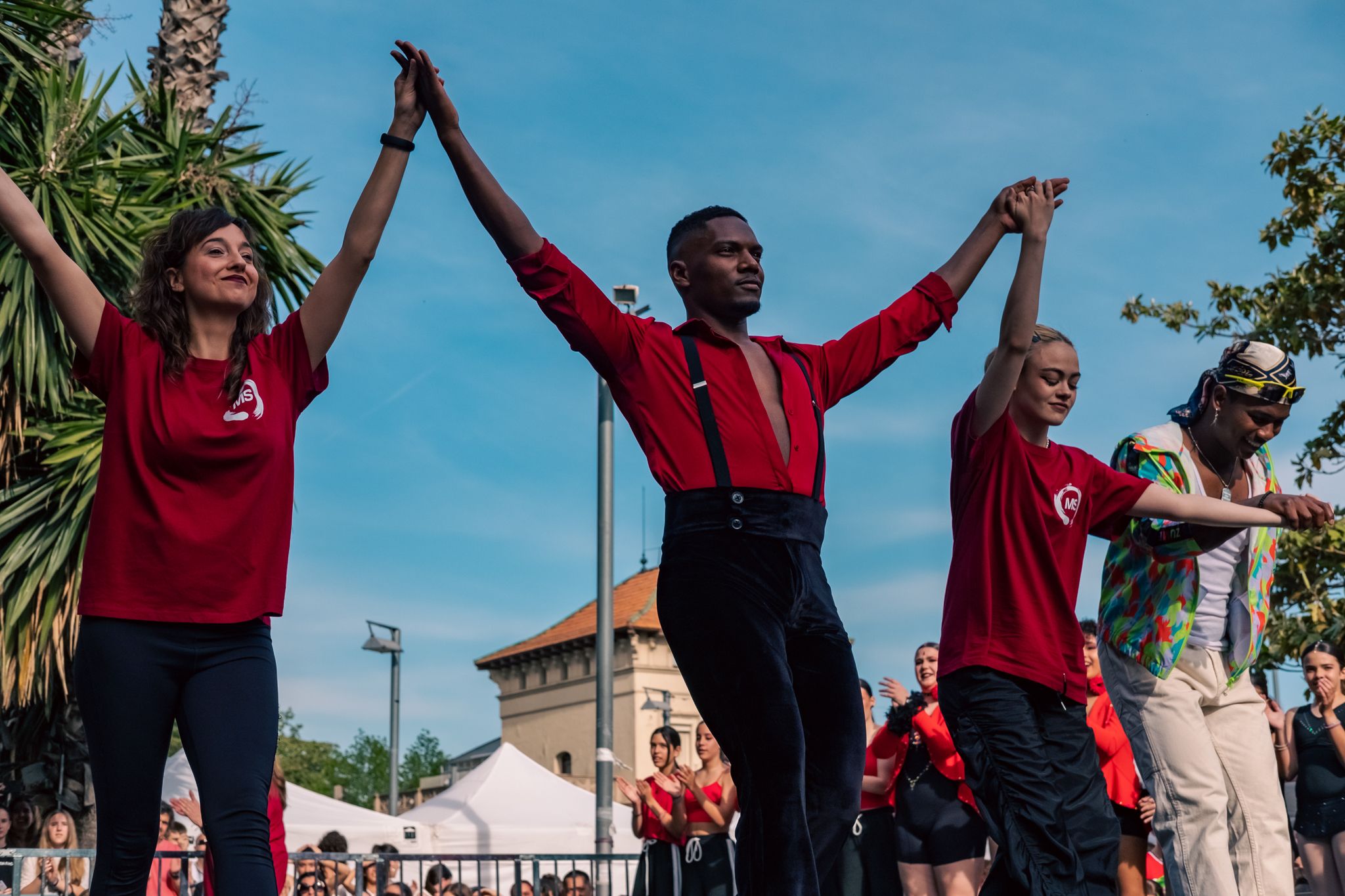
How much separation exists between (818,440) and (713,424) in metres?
0.30

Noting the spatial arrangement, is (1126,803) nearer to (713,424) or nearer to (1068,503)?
Answer: (1068,503)

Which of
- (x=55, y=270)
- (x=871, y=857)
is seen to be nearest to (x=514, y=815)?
(x=871, y=857)

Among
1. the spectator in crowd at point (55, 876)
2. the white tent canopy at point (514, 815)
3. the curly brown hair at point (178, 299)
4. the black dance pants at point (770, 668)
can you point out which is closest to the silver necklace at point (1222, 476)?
the black dance pants at point (770, 668)

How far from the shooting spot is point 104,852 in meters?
3.07

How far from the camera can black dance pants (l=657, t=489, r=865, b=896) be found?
122 inches

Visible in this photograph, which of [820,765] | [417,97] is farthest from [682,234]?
[820,765]

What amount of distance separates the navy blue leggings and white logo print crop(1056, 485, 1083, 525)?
8.02ft

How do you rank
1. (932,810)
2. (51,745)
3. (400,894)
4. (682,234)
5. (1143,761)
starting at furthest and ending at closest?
(51,745) < (400,894) < (932,810) < (1143,761) < (682,234)

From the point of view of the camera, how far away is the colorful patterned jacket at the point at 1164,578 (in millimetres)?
4656

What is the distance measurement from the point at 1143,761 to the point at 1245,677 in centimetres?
53

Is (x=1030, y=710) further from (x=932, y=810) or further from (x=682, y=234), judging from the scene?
(x=932, y=810)

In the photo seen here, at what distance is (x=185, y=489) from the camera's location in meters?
3.25

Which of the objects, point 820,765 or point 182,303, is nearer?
point 820,765

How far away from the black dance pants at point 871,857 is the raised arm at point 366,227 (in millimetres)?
5384
